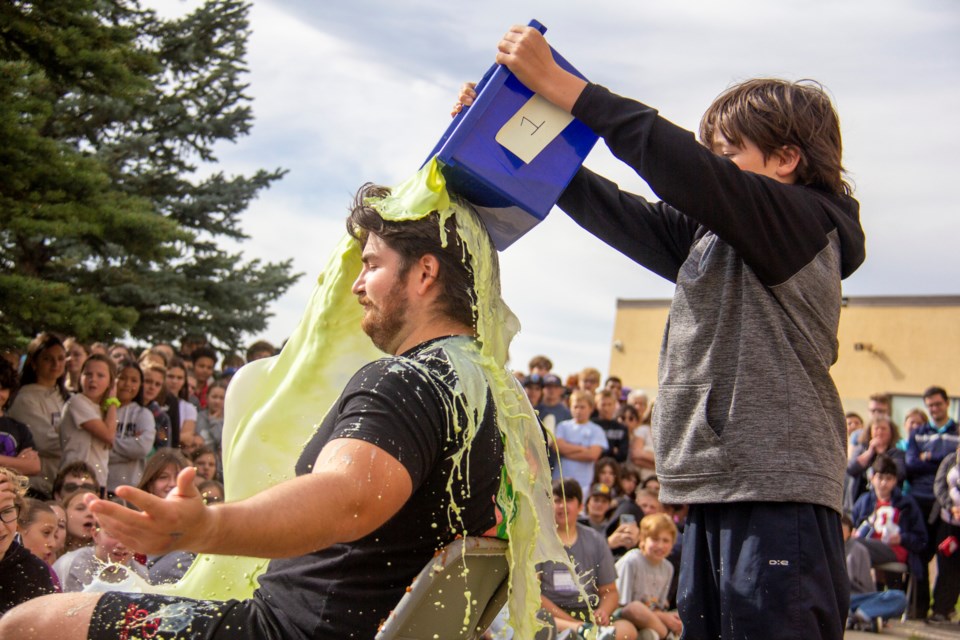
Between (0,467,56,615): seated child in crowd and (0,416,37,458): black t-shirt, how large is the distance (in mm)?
1566

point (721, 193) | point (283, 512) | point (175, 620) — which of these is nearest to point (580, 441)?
point (721, 193)

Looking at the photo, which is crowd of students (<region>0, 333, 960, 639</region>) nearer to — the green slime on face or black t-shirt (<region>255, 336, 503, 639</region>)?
the green slime on face

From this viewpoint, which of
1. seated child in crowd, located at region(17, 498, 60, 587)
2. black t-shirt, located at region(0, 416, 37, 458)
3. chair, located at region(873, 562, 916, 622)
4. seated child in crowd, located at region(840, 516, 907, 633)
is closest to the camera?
seated child in crowd, located at region(17, 498, 60, 587)

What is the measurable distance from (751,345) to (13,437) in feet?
14.9

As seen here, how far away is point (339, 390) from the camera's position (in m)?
2.69

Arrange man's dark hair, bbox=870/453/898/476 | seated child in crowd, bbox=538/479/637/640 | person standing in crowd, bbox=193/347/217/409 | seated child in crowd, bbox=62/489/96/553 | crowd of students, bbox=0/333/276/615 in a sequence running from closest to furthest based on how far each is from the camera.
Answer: crowd of students, bbox=0/333/276/615 < seated child in crowd, bbox=62/489/96/553 < seated child in crowd, bbox=538/479/637/640 < person standing in crowd, bbox=193/347/217/409 < man's dark hair, bbox=870/453/898/476

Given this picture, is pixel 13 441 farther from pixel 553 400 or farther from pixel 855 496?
pixel 855 496

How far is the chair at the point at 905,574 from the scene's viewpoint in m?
9.54

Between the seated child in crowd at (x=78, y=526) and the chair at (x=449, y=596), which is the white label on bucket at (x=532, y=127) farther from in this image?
the seated child in crowd at (x=78, y=526)

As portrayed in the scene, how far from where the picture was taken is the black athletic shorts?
2027 millimetres

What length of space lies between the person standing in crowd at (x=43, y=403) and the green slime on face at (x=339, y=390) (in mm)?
3715

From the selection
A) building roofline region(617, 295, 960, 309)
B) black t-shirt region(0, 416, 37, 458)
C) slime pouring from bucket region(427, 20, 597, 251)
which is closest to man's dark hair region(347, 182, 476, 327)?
slime pouring from bucket region(427, 20, 597, 251)

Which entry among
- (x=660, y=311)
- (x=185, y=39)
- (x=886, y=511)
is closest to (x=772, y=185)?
(x=886, y=511)

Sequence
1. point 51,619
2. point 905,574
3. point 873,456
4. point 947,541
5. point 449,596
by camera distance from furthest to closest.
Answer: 1. point 873,456
2. point 905,574
3. point 947,541
4. point 449,596
5. point 51,619
